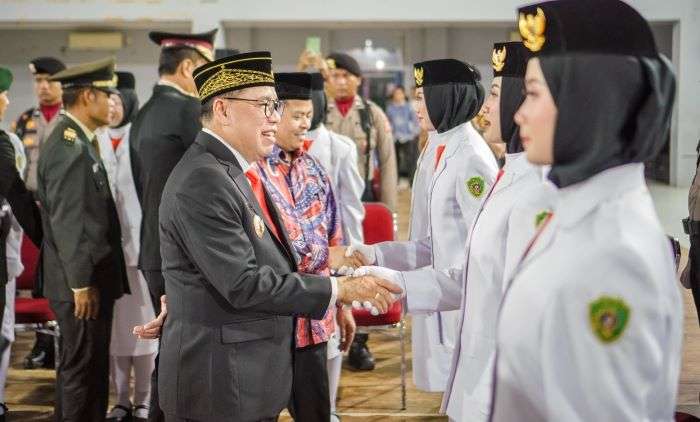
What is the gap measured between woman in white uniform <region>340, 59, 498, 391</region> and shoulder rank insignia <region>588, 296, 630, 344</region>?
175cm

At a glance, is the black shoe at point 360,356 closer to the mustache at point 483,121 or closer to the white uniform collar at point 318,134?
the white uniform collar at point 318,134

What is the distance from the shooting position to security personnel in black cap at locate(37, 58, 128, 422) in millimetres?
3658

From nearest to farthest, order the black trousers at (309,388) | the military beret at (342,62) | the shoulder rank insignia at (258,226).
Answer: the shoulder rank insignia at (258,226) < the black trousers at (309,388) < the military beret at (342,62)

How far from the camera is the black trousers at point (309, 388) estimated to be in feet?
10.5

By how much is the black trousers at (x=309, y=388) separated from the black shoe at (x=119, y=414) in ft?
4.81

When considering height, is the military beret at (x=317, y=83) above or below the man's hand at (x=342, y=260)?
above

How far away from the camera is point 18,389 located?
16.0 ft

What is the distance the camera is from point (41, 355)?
17.6 feet

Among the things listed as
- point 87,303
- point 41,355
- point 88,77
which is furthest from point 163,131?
point 41,355

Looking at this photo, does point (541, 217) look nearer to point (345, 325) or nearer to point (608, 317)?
point (608, 317)

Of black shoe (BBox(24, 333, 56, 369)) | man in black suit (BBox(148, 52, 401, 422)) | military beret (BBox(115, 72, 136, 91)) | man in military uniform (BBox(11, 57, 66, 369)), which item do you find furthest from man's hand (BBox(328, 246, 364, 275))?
man in military uniform (BBox(11, 57, 66, 369))

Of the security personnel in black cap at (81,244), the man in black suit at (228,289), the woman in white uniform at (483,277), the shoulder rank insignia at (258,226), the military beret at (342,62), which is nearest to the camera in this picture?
the woman in white uniform at (483,277)

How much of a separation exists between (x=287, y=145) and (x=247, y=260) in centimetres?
137

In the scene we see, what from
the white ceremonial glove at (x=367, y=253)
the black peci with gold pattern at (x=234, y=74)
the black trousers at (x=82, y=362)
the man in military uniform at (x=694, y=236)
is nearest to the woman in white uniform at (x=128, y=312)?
the black trousers at (x=82, y=362)
